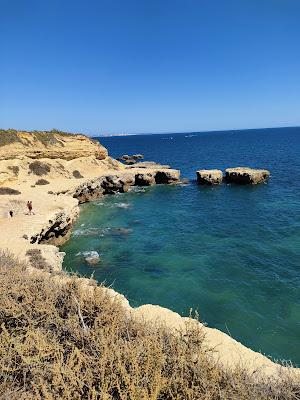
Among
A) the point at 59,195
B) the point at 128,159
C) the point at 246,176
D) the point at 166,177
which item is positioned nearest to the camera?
the point at 59,195

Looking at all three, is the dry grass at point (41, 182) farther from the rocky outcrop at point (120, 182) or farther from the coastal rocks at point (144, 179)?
the coastal rocks at point (144, 179)

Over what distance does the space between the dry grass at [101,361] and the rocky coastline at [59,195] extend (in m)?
1.05

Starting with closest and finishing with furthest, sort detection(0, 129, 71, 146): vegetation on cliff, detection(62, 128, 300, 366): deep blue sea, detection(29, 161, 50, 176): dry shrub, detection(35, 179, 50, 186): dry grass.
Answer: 1. detection(62, 128, 300, 366): deep blue sea
2. detection(35, 179, 50, 186): dry grass
3. detection(29, 161, 50, 176): dry shrub
4. detection(0, 129, 71, 146): vegetation on cliff

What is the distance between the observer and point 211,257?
83.0ft

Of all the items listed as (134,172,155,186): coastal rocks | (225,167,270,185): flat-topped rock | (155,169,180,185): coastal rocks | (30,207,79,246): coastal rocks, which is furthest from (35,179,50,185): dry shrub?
(225,167,270,185): flat-topped rock

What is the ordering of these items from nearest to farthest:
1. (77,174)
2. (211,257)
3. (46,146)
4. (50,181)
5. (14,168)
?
(211,257) → (14,168) → (50,181) → (77,174) → (46,146)

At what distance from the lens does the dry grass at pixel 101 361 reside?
6.26 m

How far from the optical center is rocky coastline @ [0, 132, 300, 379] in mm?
10823

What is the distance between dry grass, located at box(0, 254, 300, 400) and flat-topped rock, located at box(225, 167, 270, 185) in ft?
161

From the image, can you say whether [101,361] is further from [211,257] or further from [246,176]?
[246,176]

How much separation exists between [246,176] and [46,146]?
3242 cm

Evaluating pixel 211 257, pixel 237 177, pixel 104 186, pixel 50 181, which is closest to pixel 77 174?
pixel 104 186

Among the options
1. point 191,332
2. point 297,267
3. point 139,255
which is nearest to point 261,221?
point 297,267

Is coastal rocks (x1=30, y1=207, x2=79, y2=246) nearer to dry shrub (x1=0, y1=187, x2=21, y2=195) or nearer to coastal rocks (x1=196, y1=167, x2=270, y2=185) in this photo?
dry shrub (x1=0, y1=187, x2=21, y2=195)
